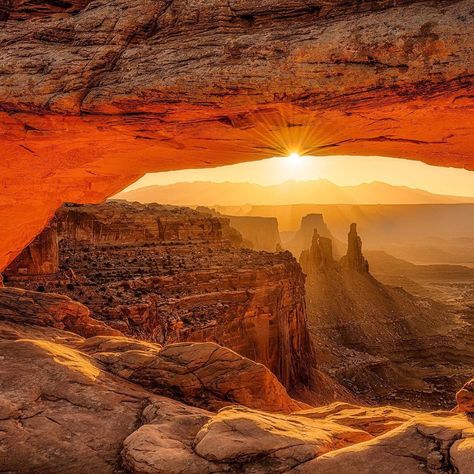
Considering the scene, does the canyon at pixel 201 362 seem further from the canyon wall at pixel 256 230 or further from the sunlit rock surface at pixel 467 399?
the canyon wall at pixel 256 230

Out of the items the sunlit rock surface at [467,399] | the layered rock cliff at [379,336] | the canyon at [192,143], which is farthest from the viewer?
the layered rock cliff at [379,336]

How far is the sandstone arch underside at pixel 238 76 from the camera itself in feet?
22.9

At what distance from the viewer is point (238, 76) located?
7.51 m

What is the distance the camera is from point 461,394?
7.06 metres

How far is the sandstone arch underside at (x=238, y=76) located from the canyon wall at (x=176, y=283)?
12.1 m

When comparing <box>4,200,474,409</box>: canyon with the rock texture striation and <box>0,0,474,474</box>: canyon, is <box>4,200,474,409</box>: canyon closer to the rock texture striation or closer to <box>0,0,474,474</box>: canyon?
<box>0,0,474,474</box>: canyon

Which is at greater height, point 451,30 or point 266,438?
point 451,30

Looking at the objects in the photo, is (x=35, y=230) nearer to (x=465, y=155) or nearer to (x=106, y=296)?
(x=106, y=296)

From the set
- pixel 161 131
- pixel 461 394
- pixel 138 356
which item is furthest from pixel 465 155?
pixel 138 356

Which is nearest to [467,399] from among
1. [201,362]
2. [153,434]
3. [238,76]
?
[201,362]

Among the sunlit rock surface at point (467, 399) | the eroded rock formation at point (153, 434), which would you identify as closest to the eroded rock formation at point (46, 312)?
the eroded rock formation at point (153, 434)

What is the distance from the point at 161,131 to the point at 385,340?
41.9m

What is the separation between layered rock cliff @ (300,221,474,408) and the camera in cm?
3269

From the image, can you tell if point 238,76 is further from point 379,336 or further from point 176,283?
point 379,336
